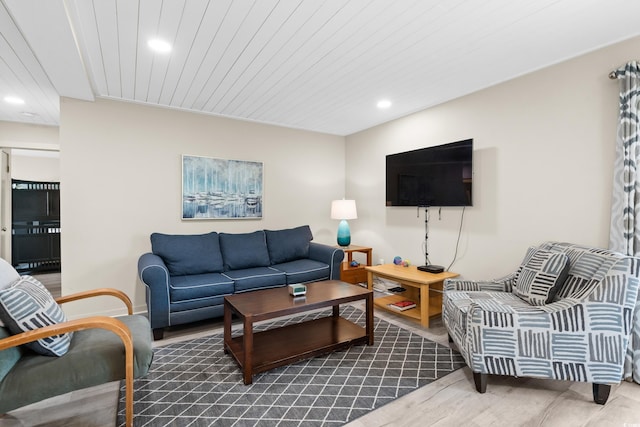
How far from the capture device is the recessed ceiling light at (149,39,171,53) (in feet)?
7.28

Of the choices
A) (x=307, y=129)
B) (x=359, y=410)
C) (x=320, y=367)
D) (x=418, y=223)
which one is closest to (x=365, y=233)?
(x=418, y=223)

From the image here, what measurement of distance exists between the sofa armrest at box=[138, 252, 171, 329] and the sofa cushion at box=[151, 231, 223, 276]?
0.46 m

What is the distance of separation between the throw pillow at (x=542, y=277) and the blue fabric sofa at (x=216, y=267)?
6.48 feet

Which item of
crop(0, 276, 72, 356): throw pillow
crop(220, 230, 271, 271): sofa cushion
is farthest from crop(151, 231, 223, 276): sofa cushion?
crop(0, 276, 72, 356): throw pillow

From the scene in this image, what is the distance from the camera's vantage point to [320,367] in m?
2.29

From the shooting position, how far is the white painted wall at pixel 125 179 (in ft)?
10.6

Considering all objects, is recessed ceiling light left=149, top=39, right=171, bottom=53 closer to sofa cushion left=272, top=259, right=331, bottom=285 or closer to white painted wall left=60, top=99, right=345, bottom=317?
white painted wall left=60, top=99, right=345, bottom=317

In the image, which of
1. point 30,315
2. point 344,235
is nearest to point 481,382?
point 30,315

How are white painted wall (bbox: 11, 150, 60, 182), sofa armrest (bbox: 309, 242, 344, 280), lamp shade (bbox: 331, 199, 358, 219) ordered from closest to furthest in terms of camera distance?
sofa armrest (bbox: 309, 242, 344, 280), lamp shade (bbox: 331, 199, 358, 219), white painted wall (bbox: 11, 150, 60, 182)

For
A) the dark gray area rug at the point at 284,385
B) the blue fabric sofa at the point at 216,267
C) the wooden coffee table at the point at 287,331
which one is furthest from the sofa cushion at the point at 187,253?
the wooden coffee table at the point at 287,331

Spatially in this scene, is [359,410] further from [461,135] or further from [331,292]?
[461,135]

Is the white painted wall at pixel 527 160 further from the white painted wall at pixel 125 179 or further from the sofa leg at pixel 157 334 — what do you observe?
the sofa leg at pixel 157 334

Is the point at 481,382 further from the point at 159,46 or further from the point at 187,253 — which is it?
the point at 159,46

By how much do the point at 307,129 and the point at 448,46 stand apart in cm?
271
